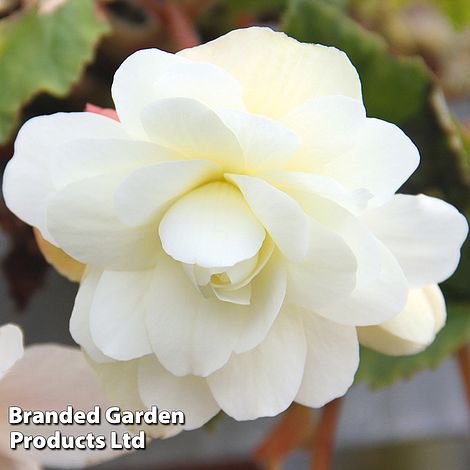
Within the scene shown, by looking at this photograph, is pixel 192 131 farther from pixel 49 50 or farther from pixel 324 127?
pixel 49 50

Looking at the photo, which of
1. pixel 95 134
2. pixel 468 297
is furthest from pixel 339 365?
pixel 468 297

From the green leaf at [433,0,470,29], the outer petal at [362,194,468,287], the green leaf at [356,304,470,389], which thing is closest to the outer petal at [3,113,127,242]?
the outer petal at [362,194,468,287]

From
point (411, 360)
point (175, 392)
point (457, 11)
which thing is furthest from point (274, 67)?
point (457, 11)

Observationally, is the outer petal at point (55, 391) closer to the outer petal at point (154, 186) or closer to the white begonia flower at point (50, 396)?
the white begonia flower at point (50, 396)

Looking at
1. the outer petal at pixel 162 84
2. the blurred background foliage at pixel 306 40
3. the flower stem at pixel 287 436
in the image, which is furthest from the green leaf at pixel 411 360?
the outer petal at pixel 162 84

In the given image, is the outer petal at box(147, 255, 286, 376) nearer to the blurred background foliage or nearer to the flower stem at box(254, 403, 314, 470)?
the blurred background foliage

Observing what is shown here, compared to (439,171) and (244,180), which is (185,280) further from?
(439,171)
